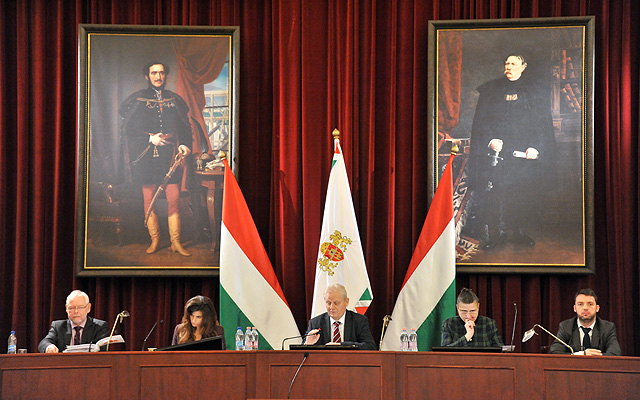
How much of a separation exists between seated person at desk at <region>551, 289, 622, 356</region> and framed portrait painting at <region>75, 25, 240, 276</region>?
288 centimetres

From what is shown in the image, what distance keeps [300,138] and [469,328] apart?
2262mm

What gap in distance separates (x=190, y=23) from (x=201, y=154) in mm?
1214

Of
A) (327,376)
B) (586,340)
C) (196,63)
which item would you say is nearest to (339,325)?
(327,376)

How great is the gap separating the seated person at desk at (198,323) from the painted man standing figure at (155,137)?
99cm

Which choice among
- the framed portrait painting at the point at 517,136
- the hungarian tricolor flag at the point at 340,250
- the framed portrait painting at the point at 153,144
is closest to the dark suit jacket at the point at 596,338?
the framed portrait painting at the point at 517,136

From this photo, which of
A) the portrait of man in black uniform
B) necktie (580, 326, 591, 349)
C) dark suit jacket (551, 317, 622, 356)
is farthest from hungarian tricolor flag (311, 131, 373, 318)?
necktie (580, 326, 591, 349)

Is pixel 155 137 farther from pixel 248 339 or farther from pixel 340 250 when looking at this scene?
pixel 248 339

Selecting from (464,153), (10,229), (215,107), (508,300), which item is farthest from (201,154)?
(508,300)

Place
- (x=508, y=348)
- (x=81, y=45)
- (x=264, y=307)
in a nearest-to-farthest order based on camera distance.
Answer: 1. (x=508, y=348)
2. (x=264, y=307)
3. (x=81, y=45)

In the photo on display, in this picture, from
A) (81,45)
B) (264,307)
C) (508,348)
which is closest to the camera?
(508,348)

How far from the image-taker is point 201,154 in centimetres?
650

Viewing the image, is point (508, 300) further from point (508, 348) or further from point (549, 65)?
point (549, 65)

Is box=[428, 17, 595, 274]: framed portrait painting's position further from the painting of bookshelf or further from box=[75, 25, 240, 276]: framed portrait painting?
box=[75, 25, 240, 276]: framed portrait painting

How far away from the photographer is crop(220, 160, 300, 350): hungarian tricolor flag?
600cm
